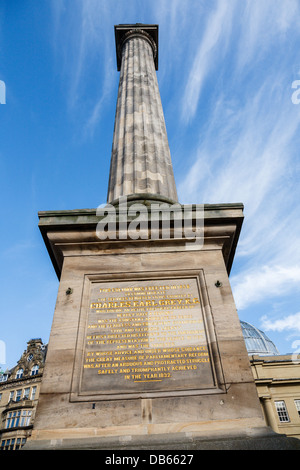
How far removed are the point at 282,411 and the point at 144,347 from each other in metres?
36.9

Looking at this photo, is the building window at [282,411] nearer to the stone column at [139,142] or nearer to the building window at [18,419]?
the building window at [18,419]

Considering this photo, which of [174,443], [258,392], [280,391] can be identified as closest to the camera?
[174,443]

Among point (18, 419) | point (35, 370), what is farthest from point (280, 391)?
point (35, 370)

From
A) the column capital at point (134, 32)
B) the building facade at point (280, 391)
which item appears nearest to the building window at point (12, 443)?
the building facade at point (280, 391)

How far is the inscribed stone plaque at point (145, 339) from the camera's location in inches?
165

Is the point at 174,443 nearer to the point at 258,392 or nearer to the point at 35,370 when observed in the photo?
the point at 258,392

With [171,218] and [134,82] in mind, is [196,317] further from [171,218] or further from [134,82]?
[134,82]

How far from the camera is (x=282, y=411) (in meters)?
33.0

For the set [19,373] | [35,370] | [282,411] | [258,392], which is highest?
[19,373]

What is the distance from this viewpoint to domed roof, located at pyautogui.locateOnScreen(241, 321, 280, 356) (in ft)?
168

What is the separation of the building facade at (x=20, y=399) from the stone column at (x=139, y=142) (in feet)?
134

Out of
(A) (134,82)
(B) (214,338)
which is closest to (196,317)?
(B) (214,338)

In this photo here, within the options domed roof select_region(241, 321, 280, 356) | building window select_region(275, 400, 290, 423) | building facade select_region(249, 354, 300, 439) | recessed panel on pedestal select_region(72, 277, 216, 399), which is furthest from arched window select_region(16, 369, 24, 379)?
recessed panel on pedestal select_region(72, 277, 216, 399)

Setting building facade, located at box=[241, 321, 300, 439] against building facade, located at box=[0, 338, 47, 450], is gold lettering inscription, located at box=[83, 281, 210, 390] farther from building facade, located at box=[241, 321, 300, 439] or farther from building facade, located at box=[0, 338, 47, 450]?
building facade, located at box=[0, 338, 47, 450]
